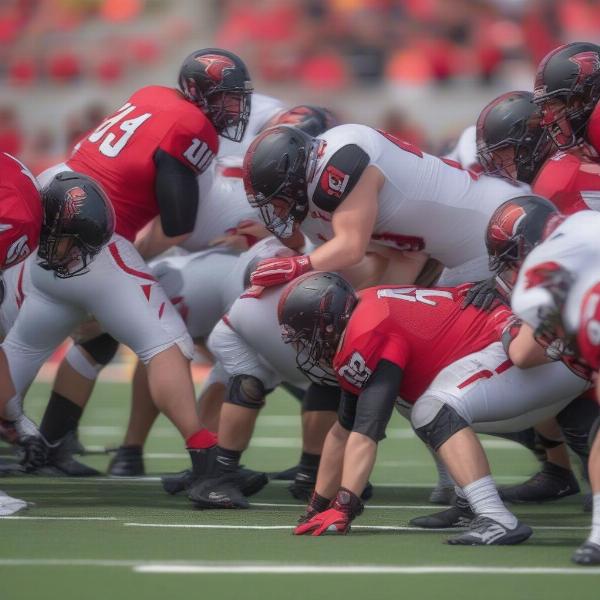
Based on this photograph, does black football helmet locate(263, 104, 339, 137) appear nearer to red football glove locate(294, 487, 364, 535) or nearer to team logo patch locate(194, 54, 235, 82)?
team logo patch locate(194, 54, 235, 82)

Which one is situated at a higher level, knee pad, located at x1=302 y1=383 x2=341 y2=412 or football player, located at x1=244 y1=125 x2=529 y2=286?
football player, located at x1=244 y1=125 x2=529 y2=286

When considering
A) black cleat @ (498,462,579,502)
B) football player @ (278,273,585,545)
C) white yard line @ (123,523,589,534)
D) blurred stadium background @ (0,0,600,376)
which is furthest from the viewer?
blurred stadium background @ (0,0,600,376)

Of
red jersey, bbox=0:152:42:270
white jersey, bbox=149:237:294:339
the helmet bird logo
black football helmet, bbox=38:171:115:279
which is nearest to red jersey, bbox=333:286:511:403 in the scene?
the helmet bird logo

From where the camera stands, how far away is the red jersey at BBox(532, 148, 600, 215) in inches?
219

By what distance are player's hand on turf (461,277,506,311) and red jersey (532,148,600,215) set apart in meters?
0.61

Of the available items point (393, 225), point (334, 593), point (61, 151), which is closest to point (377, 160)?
point (393, 225)

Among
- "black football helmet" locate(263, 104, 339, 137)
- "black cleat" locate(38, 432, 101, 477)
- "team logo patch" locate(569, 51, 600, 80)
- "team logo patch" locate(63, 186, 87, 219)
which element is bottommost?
"black cleat" locate(38, 432, 101, 477)

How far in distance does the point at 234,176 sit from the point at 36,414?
115 inches

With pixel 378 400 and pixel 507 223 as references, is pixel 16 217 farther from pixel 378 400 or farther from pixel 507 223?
pixel 507 223

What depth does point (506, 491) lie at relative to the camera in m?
5.91

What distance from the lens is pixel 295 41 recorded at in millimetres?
15477

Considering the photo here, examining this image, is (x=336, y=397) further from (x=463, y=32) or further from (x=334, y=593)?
(x=463, y=32)

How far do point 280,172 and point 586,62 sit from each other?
4.54 feet

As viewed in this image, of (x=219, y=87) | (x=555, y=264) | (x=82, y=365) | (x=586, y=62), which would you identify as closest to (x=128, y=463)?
(x=82, y=365)
